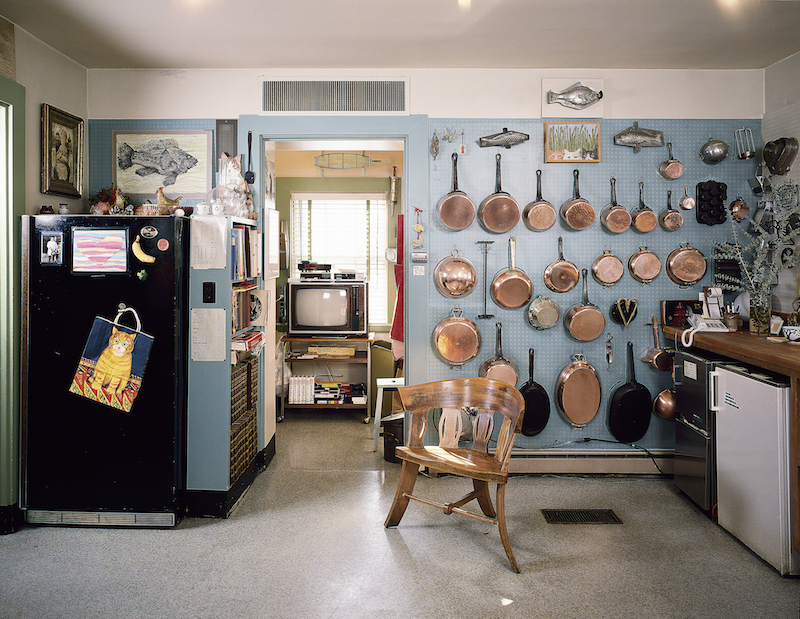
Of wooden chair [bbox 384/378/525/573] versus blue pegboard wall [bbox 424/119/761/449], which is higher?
blue pegboard wall [bbox 424/119/761/449]

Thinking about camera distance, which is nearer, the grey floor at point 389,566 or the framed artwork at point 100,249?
the grey floor at point 389,566

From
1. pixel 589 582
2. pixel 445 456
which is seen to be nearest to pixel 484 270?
pixel 445 456

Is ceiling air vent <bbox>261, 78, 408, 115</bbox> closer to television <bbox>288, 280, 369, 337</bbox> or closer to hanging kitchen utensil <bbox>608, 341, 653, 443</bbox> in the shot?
television <bbox>288, 280, 369, 337</bbox>

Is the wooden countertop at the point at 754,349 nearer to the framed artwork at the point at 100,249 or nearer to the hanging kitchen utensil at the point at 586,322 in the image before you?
the hanging kitchen utensil at the point at 586,322

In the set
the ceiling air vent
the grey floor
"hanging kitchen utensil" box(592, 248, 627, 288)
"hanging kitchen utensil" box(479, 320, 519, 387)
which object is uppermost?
the ceiling air vent

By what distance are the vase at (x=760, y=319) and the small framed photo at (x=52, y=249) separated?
3915 mm

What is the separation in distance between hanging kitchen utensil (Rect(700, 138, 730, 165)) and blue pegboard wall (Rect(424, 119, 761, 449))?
0.18 ft

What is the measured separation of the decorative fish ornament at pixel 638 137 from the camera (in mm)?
3533

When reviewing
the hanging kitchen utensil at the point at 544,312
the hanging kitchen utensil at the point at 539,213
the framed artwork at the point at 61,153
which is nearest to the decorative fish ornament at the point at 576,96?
the hanging kitchen utensil at the point at 539,213

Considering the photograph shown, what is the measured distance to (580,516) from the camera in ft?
9.84

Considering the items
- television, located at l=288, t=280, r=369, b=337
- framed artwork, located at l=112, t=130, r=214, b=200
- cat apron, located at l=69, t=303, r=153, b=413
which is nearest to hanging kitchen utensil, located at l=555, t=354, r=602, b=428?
→ television, located at l=288, t=280, r=369, b=337

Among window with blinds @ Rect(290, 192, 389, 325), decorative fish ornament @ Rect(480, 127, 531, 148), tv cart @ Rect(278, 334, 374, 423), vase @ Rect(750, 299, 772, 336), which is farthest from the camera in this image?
window with blinds @ Rect(290, 192, 389, 325)

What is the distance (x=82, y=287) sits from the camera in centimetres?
282

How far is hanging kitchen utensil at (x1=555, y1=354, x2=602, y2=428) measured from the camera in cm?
358
